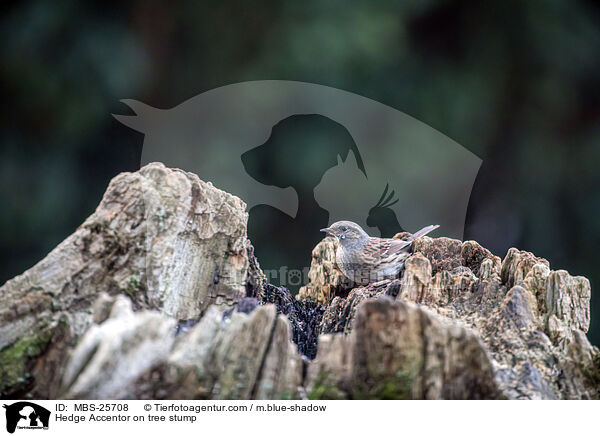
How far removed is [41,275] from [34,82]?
1500 mm

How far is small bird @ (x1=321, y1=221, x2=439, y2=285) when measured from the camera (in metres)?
1.86

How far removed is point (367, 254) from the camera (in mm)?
1877

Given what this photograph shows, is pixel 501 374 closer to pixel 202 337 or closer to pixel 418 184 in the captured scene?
pixel 202 337

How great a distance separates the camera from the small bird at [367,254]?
6.09ft
